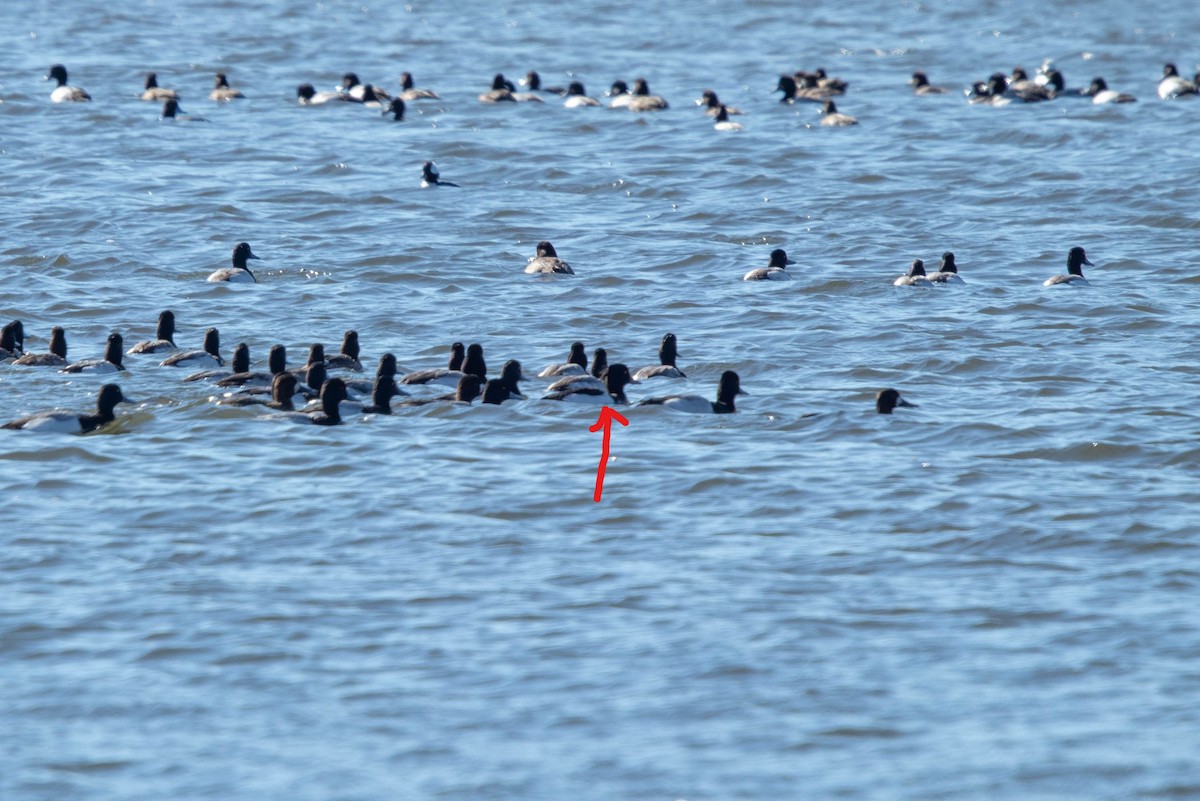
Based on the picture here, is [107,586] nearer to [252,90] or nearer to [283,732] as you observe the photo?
[283,732]

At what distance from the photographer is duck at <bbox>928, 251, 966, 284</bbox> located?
2781cm

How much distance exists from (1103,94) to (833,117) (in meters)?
7.51

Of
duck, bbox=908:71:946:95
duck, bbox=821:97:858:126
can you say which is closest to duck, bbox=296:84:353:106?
duck, bbox=821:97:858:126

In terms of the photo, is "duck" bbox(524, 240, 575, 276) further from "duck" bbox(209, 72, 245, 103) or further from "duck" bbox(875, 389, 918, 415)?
"duck" bbox(209, 72, 245, 103)

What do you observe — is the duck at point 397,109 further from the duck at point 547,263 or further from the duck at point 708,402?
the duck at point 708,402

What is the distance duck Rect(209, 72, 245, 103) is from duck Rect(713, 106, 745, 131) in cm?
1215

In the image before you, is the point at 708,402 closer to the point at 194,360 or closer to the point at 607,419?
the point at 607,419

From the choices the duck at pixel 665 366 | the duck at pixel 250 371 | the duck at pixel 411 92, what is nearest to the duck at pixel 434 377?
the duck at pixel 250 371

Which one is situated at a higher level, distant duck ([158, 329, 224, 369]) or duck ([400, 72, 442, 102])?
duck ([400, 72, 442, 102])

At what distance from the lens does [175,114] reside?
A: 143 feet

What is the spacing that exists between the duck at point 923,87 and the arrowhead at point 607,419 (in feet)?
96.1

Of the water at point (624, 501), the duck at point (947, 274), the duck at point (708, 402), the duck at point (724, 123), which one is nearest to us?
the water at point (624, 501)

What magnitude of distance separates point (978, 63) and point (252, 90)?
20.7 metres

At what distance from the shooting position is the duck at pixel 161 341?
2347cm
